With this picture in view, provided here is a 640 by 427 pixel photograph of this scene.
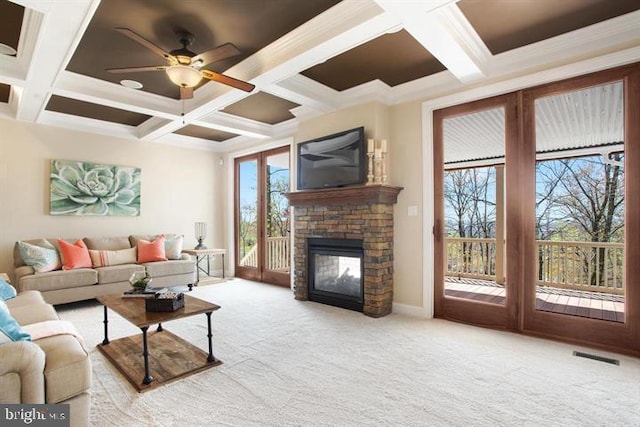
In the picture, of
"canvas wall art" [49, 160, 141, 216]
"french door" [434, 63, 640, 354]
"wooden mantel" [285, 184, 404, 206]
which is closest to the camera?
"french door" [434, 63, 640, 354]

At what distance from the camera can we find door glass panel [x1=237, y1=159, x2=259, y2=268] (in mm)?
6332

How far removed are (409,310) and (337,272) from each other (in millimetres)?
1030

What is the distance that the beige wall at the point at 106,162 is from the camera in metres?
4.59

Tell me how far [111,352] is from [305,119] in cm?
361

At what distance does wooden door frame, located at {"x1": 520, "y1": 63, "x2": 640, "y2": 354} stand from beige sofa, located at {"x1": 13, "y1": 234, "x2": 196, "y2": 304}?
4.36 meters

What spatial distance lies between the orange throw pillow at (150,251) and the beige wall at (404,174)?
3.68 m

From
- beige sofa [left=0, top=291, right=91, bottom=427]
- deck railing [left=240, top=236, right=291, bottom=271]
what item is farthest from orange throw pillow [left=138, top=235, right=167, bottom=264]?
beige sofa [left=0, top=291, right=91, bottom=427]

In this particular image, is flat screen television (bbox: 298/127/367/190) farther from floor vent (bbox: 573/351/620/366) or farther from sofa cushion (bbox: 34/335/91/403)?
sofa cushion (bbox: 34/335/91/403)

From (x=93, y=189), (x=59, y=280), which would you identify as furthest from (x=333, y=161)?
(x=93, y=189)

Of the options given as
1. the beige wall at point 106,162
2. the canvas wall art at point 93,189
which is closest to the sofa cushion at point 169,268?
the beige wall at point 106,162

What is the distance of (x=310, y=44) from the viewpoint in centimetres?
271

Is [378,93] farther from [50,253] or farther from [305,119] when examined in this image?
[50,253]
